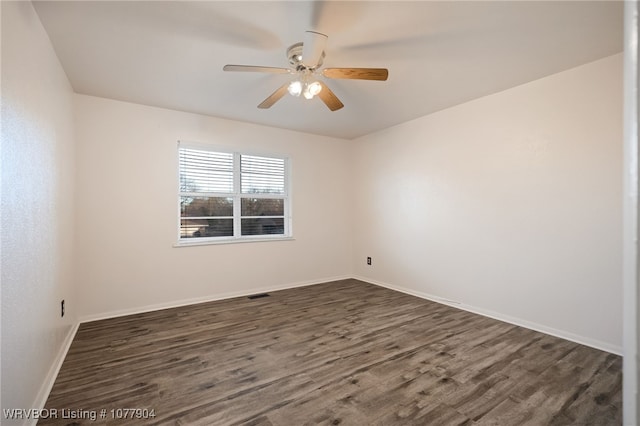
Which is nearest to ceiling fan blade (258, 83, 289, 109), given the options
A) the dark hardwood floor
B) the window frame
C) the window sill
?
the window frame

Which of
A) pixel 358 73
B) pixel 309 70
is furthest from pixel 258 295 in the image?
pixel 358 73

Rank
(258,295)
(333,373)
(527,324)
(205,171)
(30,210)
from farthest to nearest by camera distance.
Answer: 1. (258,295)
2. (205,171)
3. (527,324)
4. (333,373)
5. (30,210)

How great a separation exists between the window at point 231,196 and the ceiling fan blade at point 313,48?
7.67ft

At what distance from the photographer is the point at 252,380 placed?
2025 mm

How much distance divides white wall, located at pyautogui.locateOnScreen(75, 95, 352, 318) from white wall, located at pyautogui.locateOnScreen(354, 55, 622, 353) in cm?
184

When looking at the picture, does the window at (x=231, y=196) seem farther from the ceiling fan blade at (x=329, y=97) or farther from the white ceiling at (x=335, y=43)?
the ceiling fan blade at (x=329, y=97)

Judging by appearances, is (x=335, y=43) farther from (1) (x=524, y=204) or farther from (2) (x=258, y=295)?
(2) (x=258, y=295)

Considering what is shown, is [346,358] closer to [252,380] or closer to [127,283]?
[252,380]

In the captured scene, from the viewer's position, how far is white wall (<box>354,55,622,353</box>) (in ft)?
8.04

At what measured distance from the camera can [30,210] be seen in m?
1.68

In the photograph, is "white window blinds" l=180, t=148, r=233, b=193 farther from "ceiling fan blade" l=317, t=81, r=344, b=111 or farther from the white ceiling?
"ceiling fan blade" l=317, t=81, r=344, b=111

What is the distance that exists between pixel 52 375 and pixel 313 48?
2852mm

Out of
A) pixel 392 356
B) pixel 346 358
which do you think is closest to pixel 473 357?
pixel 392 356

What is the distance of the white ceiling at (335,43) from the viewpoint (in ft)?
6.07
